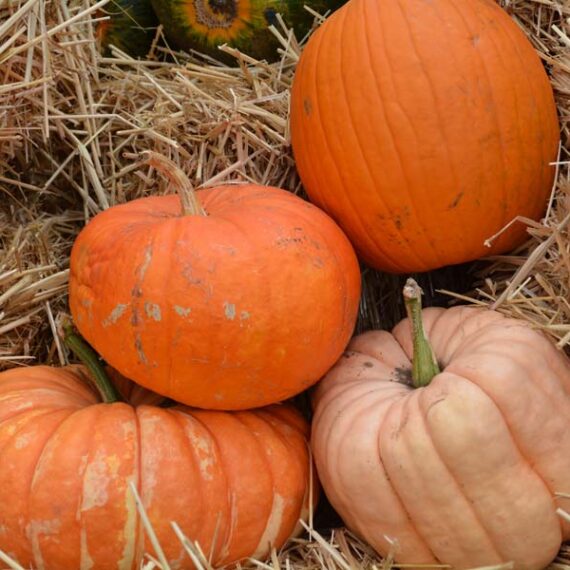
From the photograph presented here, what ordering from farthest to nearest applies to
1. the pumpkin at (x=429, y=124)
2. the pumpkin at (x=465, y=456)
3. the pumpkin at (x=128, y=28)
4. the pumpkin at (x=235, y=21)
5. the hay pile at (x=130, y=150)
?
the pumpkin at (x=128, y=28) < the pumpkin at (x=235, y=21) < the hay pile at (x=130, y=150) < the pumpkin at (x=429, y=124) < the pumpkin at (x=465, y=456)

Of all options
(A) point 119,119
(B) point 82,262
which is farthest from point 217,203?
(A) point 119,119

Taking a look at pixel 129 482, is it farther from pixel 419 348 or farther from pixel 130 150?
pixel 130 150

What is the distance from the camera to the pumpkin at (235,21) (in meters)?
2.59

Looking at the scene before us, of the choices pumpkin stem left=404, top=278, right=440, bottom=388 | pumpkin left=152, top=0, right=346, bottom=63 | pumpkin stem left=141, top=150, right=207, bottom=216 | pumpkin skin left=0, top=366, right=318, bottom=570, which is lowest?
pumpkin skin left=0, top=366, right=318, bottom=570

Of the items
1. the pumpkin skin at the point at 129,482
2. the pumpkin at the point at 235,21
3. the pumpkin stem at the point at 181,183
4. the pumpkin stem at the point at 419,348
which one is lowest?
the pumpkin skin at the point at 129,482

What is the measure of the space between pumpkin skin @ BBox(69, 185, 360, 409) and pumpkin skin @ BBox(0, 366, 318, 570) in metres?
0.09

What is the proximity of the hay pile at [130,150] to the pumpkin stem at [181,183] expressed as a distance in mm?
278

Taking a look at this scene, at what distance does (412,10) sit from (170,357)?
0.96 meters

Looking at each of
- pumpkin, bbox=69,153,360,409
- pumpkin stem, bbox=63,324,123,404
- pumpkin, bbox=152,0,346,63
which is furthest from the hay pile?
pumpkin, bbox=69,153,360,409

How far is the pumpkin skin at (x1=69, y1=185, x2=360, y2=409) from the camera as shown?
5.70 ft

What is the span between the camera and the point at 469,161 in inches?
76.5

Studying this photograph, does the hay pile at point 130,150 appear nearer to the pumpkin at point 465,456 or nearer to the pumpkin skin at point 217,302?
the pumpkin at point 465,456

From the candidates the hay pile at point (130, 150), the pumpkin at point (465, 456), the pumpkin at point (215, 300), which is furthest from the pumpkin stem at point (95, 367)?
the pumpkin at point (465, 456)

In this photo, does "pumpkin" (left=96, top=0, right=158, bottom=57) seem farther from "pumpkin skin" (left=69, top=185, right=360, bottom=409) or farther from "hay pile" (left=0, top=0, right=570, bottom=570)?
"pumpkin skin" (left=69, top=185, right=360, bottom=409)
